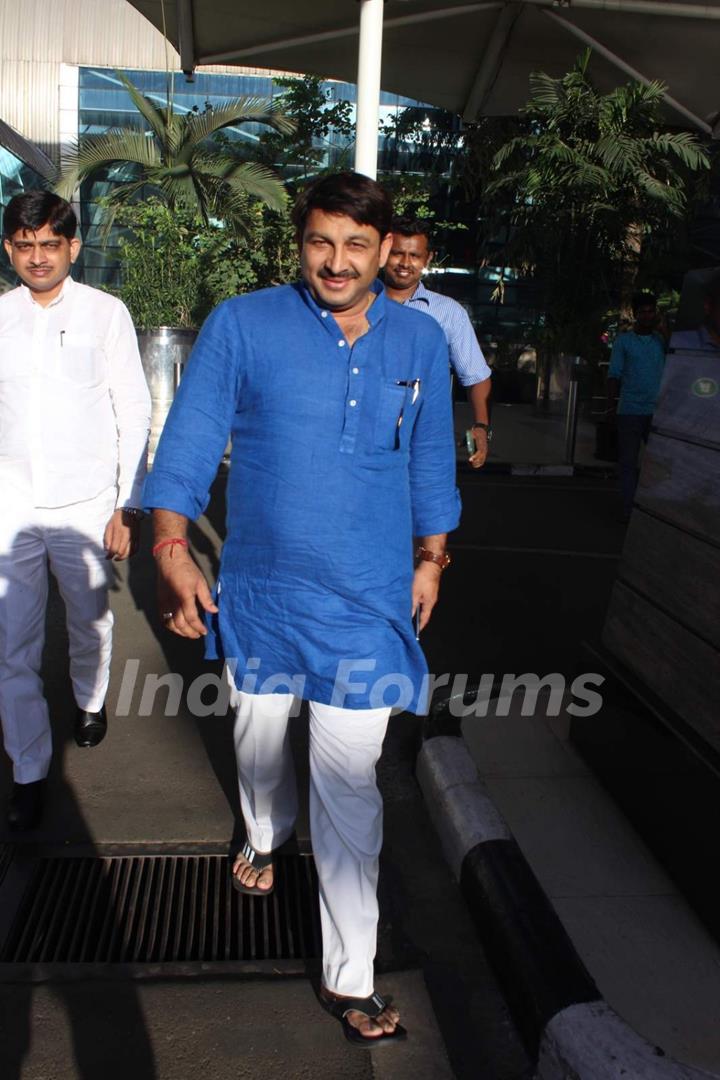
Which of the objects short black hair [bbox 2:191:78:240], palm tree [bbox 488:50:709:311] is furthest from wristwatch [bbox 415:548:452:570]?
palm tree [bbox 488:50:709:311]

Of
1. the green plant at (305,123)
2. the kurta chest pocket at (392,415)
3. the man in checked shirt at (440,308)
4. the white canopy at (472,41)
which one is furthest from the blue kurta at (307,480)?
the green plant at (305,123)

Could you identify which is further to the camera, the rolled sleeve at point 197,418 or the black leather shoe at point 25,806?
the black leather shoe at point 25,806

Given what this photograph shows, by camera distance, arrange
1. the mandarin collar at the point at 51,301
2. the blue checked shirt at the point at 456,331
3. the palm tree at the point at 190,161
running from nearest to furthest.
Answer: the mandarin collar at the point at 51,301
the blue checked shirt at the point at 456,331
the palm tree at the point at 190,161

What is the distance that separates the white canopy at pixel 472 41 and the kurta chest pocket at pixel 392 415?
4916 millimetres

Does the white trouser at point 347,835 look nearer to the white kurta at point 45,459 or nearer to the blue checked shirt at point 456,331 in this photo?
the white kurta at point 45,459

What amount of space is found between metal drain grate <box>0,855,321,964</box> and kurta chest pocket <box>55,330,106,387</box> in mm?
1681

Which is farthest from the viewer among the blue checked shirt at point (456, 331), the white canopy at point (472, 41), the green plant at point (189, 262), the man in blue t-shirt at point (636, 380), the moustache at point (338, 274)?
the green plant at point (189, 262)

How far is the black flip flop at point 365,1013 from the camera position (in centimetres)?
261

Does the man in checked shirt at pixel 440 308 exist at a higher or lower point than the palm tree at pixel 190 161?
lower

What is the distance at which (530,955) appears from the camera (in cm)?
276

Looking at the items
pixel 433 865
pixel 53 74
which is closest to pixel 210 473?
pixel 433 865

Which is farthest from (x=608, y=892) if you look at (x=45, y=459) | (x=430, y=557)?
(x=45, y=459)

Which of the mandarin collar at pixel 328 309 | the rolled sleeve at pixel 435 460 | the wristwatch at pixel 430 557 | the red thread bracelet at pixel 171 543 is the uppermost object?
the mandarin collar at pixel 328 309

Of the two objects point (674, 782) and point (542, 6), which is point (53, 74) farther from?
point (674, 782)
